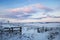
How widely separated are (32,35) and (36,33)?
0.07m

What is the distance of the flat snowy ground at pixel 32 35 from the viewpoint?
201 cm

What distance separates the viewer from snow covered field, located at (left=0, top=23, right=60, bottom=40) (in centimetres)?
201

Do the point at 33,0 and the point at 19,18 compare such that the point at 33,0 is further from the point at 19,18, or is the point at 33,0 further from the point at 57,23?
the point at 57,23

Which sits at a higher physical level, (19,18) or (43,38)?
(19,18)

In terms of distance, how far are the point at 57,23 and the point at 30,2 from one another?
20.8 inches

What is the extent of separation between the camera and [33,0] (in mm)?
2025

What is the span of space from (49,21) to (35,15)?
236mm

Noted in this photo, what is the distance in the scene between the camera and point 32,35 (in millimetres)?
2039

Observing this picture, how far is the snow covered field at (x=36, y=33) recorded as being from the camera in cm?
201

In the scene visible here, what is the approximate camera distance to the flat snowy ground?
2008mm

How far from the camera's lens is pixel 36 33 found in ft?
6.66

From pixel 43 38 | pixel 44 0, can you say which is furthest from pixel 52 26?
pixel 44 0

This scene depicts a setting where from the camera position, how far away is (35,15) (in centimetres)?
204

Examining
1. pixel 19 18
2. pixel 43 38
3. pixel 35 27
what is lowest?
pixel 43 38
